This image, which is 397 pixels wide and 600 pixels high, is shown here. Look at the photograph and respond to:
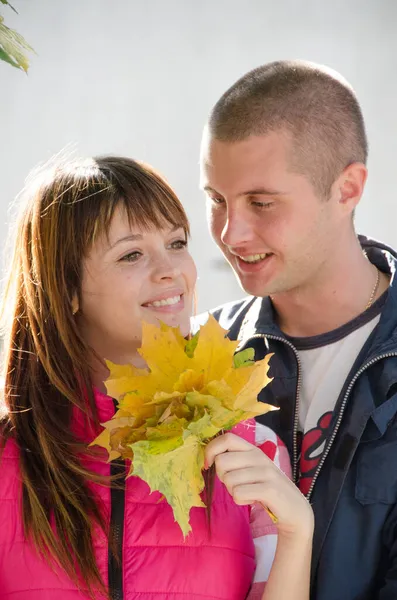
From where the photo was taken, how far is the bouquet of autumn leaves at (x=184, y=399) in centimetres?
129

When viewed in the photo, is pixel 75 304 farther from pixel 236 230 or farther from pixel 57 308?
pixel 236 230

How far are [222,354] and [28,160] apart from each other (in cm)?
294

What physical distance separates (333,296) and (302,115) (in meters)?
0.41

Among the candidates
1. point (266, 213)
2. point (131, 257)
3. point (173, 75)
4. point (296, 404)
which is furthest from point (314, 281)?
point (173, 75)

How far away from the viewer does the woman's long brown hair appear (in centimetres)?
157

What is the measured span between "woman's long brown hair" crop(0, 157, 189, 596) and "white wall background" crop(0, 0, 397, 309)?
2.43 m

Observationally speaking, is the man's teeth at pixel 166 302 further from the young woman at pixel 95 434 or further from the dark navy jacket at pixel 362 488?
the dark navy jacket at pixel 362 488

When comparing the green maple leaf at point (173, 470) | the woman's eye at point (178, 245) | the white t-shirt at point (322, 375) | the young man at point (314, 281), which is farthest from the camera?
the white t-shirt at point (322, 375)

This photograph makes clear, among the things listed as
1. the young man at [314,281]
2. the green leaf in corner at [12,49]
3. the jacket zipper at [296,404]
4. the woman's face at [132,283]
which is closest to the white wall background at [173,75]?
the young man at [314,281]

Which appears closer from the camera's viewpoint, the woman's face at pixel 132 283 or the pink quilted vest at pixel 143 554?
the pink quilted vest at pixel 143 554

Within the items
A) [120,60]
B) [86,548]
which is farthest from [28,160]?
[86,548]

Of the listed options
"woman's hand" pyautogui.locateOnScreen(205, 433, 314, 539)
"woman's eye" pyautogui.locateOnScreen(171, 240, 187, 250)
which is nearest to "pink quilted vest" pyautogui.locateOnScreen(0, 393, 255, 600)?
"woman's hand" pyautogui.locateOnScreen(205, 433, 314, 539)

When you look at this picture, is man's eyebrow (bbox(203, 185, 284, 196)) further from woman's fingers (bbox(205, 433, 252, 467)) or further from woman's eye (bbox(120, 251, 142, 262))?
woman's fingers (bbox(205, 433, 252, 467))

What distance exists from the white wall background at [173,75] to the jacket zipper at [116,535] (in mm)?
2648
